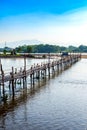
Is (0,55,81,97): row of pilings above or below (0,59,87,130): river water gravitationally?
above

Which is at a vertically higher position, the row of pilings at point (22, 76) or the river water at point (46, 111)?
the row of pilings at point (22, 76)

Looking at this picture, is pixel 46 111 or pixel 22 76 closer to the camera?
pixel 46 111

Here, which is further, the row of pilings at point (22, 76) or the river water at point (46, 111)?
the row of pilings at point (22, 76)

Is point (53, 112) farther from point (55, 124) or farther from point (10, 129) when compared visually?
point (10, 129)

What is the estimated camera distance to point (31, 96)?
3988 centimetres

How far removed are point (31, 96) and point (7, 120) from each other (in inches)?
470

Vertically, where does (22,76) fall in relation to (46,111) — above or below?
above

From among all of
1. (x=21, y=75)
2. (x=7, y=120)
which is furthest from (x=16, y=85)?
(x=7, y=120)

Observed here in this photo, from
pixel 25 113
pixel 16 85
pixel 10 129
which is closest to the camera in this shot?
pixel 10 129

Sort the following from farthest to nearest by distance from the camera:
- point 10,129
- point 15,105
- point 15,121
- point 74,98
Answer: point 74,98 → point 15,105 → point 15,121 → point 10,129

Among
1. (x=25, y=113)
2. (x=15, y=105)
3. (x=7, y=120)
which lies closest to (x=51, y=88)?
(x=15, y=105)

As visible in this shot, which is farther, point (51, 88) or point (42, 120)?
point (51, 88)

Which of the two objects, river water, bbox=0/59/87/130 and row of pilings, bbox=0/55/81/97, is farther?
row of pilings, bbox=0/55/81/97

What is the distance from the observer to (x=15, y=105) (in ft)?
113
